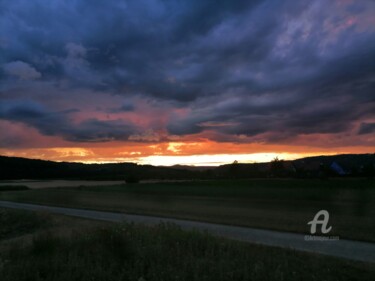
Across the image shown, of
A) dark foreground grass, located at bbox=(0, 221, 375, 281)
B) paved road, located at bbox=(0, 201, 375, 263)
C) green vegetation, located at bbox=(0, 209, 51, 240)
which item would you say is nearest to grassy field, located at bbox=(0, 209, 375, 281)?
dark foreground grass, located at bbox=(0, 221, 375, 281)

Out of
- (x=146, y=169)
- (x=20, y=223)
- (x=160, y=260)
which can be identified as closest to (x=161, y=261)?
(x=160, y=260)

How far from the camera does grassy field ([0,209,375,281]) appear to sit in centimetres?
822

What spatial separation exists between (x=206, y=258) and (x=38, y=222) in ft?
47.8

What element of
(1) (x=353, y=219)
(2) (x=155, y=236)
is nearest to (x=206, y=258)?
(2) (x=155, y=236)

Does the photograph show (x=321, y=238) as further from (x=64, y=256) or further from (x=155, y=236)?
(x=64, y=256)

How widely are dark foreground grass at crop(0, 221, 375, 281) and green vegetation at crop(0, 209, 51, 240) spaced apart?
8.66 m

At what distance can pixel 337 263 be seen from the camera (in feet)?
30.8

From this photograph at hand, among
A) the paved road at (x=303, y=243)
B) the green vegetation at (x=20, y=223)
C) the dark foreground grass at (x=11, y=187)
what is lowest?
the green vegetation at (x=20, y=223)

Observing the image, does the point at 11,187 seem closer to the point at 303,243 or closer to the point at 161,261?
the point at 303,243

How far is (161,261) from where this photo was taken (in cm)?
909

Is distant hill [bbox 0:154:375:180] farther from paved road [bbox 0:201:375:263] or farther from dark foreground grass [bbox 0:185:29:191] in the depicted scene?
paved road [bbox 0:201:375:263]

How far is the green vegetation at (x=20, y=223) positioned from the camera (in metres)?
20.0

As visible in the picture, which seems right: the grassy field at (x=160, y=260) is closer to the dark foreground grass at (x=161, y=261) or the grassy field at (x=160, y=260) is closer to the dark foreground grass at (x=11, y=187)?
Result: the dark foreground grass at (x=161, y=261)

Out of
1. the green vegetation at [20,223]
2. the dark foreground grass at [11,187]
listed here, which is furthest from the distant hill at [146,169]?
the green vegetation at [20,223]
